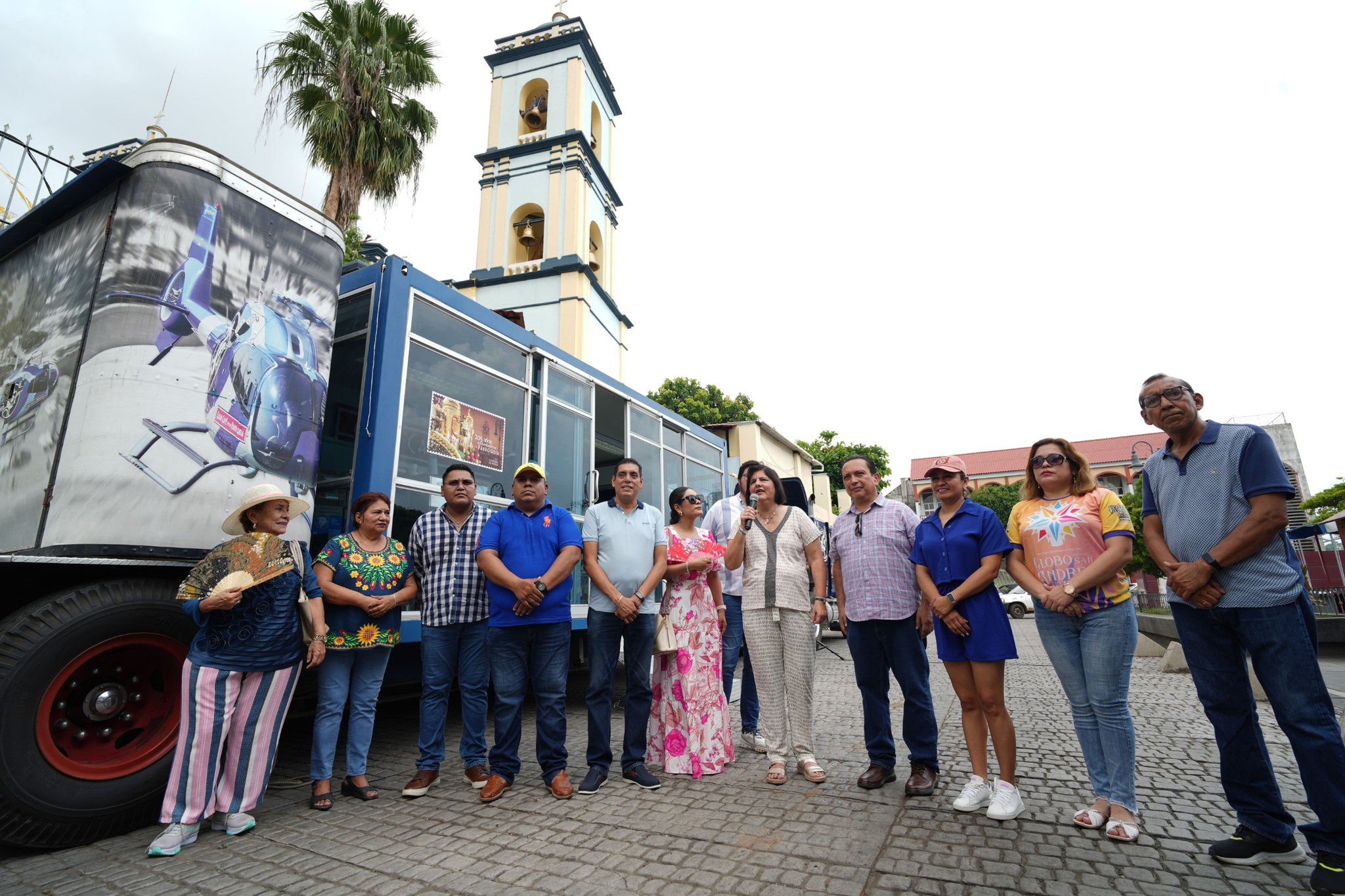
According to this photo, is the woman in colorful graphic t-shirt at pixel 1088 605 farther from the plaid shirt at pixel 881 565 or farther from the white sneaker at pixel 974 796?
the plaid shirt at pixel 881 565

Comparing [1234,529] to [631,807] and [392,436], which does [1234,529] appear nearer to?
[631,807]

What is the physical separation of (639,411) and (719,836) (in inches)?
213

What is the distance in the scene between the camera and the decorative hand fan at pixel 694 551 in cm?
425

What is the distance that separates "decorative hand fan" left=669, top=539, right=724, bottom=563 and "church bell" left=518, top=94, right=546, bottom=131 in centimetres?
2213

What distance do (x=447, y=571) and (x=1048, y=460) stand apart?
132 inches

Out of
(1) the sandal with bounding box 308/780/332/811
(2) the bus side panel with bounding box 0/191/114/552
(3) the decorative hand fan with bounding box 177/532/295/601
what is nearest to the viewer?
(3) the decorative hand fan with bounding box 177/532/295/601

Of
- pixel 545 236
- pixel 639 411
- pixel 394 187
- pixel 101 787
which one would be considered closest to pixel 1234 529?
pixel 101 787

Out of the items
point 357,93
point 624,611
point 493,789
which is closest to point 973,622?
point 624,611

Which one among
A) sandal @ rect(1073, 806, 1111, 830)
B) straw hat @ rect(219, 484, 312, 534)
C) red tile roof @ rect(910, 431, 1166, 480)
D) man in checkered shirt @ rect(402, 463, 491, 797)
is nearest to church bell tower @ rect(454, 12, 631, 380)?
man in checkered shirt @ rect(402, 463, 491, 797)

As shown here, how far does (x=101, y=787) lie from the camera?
10.0 feet

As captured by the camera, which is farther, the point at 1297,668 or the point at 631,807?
the point at 631,807

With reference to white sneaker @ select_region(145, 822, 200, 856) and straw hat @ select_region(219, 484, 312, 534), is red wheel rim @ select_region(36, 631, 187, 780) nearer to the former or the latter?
white sneaker @ select_region(145, 822, 200, 856)

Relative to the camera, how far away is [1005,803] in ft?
10.1

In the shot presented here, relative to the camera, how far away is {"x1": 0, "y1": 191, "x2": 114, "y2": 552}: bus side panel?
3363mm
